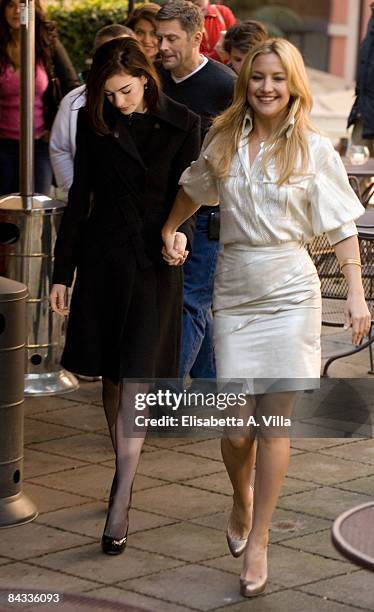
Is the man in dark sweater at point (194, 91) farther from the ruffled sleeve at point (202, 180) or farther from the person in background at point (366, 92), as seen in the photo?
the person in background at point (366, 92)

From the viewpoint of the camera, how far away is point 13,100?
839cm

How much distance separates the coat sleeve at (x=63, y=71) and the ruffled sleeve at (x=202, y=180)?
143 inches

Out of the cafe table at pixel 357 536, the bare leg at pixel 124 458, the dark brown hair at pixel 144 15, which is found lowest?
the bare leg at pixel 124 458

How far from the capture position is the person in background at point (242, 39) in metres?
7.05

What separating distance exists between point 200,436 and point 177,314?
4.23 ft

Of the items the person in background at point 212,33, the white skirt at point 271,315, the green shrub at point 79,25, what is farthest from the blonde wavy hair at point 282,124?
the green shrub at point 79,25

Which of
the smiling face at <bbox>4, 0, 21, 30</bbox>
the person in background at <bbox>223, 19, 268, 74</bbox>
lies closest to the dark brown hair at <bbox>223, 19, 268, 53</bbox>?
the person in background at <bbox>223, 19, 268, 74</bbox>

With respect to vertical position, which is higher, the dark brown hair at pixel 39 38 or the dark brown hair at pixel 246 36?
the dark brown hair at pixel 246 36

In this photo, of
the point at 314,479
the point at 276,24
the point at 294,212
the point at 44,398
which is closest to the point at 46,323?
the point at 44,398

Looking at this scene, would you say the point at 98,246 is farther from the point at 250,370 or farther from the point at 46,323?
the point at 46,323

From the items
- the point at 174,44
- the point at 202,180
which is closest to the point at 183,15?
the point at 174,44

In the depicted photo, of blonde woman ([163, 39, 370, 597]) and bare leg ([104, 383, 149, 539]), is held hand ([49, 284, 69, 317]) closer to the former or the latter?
bare leg ([104, 383, 149, 539])

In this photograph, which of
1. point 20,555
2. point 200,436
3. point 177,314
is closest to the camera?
point 20,555

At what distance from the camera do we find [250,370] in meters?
4.64
